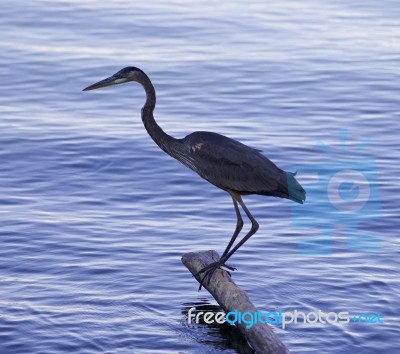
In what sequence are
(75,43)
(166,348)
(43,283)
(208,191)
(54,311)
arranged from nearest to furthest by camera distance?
(166,348)
(54,311)
(43,283)
(208,191)
(75,43)

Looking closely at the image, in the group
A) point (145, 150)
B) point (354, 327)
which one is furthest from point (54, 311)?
point (145, 150)

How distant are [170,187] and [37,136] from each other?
9.51ft

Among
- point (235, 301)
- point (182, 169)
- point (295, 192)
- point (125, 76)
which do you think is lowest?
point (235, 301)

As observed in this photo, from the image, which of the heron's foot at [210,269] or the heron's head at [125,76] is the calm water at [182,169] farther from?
the heron's head at [125,76]

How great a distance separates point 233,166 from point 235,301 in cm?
167

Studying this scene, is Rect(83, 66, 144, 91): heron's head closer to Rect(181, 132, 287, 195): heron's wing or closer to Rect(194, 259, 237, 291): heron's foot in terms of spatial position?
Rect(181, 132, 287, 195): heron's wing

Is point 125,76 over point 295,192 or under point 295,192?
over

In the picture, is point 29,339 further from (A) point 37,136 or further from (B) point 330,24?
(B) point 330,24

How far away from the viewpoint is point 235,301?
31.9 feet

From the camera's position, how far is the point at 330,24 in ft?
74.6

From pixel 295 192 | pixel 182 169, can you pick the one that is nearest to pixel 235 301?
pixel 295 192

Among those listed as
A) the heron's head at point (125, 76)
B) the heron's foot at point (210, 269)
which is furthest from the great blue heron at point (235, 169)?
the heron's foot at point (210, 269)

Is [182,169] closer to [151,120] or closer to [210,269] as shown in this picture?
[151,120]

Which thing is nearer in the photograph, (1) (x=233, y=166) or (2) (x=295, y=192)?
(2) (x=295, y=192)
